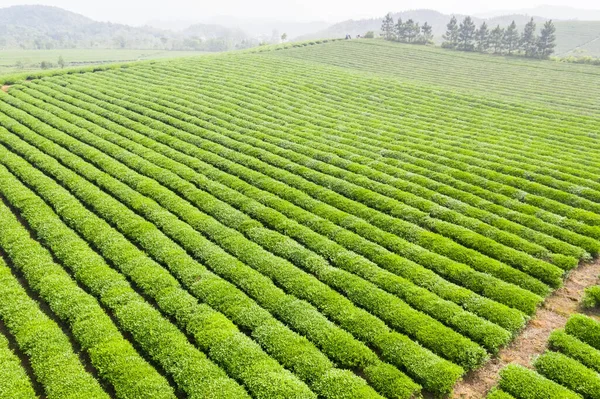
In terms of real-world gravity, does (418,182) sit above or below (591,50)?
below

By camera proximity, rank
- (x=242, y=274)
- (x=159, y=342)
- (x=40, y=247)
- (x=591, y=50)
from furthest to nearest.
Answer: (x=591, y=50) < (x=40, y=247) < (x=242, y=274) < (x=159, y=342)

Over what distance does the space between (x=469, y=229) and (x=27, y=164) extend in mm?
28477

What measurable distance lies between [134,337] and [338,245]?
968cm

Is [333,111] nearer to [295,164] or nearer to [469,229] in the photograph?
[295,164]

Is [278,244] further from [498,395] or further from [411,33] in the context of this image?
[411,33]

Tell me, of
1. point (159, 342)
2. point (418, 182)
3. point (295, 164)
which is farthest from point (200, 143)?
point (159, 342)

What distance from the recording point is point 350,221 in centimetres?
2125

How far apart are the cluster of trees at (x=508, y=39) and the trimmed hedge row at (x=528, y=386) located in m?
102

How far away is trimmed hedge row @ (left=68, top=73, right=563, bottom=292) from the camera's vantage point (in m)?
17.4

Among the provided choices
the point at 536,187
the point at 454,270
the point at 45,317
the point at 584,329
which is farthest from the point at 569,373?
the point at 45,317

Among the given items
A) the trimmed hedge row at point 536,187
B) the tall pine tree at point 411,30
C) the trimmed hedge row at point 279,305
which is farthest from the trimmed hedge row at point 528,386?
the tall pine tree at point 411,30

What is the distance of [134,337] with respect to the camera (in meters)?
14.4

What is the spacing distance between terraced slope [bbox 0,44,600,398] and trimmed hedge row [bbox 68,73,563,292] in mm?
115

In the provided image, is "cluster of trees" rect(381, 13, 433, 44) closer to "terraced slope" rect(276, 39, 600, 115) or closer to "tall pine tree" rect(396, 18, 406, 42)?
"tall pine tree" rect(396, 18, 406, 42)
